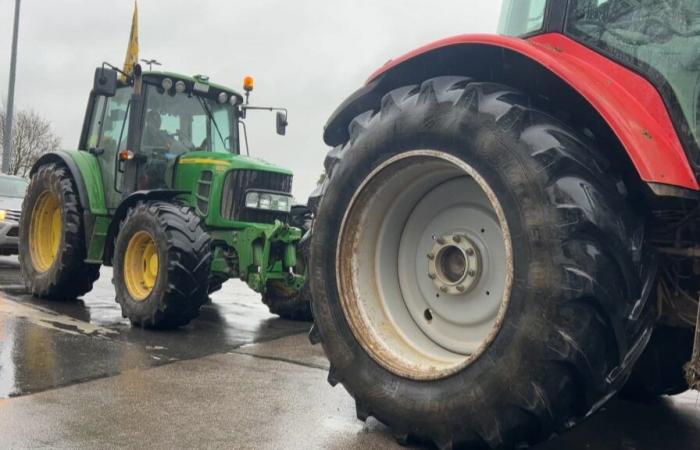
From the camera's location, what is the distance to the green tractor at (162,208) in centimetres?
588

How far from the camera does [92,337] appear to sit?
521 centimetres

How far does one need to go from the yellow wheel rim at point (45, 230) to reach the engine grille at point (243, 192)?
8.00 ft

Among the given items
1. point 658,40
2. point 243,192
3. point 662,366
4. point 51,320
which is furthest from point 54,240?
point 658,40

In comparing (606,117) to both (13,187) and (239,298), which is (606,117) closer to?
(239,298)

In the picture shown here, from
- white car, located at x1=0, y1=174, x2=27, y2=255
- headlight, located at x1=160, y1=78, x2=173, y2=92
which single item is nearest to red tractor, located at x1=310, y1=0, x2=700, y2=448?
headlight, located at x1=160, y1=78, x2=173, y2=92

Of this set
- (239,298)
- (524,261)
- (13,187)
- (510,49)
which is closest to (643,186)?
(524,261)

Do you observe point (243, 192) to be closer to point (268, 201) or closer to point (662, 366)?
point (268, 201)

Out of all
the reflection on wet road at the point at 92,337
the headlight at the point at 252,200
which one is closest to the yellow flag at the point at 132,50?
the headlight at the point at 252,200

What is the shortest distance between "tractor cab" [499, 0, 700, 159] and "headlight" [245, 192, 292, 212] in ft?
13.9

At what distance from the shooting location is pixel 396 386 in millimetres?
2824

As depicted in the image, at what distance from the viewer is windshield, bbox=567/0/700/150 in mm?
2600

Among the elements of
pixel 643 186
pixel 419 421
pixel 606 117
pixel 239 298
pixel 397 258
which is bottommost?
pixel 239 298

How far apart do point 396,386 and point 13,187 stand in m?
11.0

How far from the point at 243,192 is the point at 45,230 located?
9.51 feet
